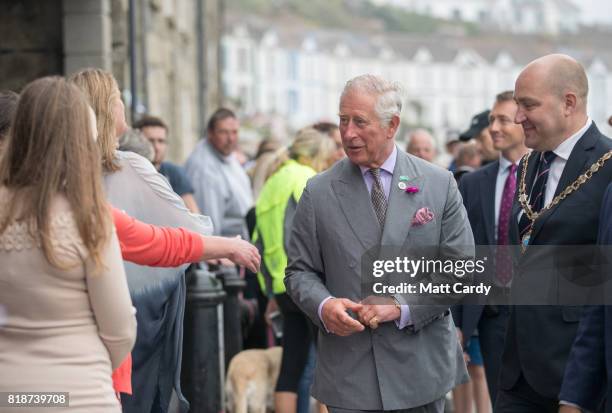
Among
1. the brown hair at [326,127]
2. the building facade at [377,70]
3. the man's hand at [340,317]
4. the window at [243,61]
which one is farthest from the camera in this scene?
the building facade at [377,70]

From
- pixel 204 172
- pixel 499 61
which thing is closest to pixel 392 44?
pixel 499 61

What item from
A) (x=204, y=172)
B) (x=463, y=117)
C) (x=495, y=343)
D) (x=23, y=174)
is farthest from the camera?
(x=463, y=117)

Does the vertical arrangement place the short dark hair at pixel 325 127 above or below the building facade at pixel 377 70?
above

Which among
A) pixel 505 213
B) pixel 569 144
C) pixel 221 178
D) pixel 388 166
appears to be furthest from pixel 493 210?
pixel 221 178

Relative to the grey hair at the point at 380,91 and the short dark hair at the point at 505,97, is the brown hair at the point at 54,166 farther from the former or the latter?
the short dark hair at the point at 505,97

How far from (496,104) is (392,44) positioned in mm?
170406

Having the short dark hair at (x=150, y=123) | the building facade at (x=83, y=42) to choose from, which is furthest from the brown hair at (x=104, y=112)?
the building facade at (x=83, y=42)

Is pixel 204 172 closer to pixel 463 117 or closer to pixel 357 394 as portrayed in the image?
pixel 357 394

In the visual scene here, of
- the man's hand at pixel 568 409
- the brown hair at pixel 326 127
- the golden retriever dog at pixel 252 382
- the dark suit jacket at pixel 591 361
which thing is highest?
the brown hair at pixel 326 127

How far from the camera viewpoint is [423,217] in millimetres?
5121

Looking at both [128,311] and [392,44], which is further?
[392,44]

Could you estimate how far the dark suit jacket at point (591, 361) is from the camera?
443 centimetres

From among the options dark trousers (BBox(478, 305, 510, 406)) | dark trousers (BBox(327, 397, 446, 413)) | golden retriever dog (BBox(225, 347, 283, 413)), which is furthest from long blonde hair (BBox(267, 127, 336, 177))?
dark trousers (BBox(327, 397, 446, 413))

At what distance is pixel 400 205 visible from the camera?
513 centimetres
